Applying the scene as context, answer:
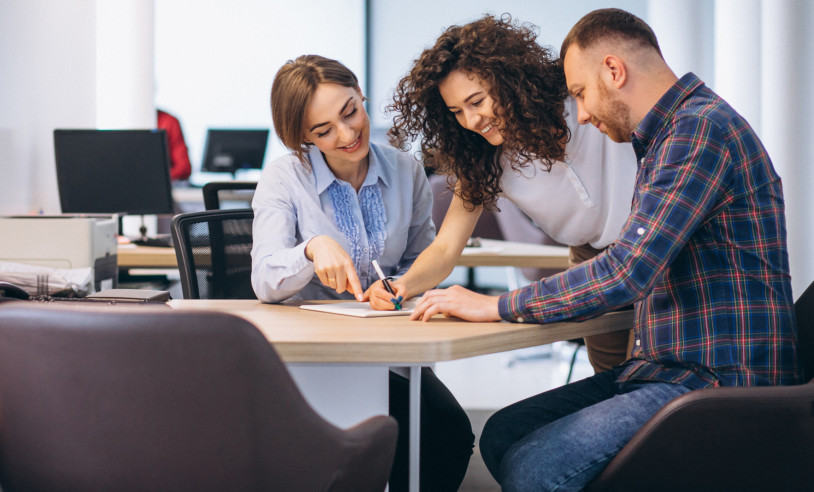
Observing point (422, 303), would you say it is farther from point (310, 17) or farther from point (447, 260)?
point (310, 17)

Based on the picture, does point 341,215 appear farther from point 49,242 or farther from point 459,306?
point 49,242

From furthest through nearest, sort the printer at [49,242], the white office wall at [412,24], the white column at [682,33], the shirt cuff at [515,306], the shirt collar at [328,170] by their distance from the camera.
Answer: the white office wall at [412,24]
the white column at [682,33]
the printer at [49,242]
the shirt collar at [328,170]
the shirt cuff at [515,306]

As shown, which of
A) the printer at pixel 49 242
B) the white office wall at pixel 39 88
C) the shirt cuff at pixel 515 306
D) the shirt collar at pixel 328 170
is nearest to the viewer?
the shirt cuff at pixel 515 306

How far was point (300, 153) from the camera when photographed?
A: 1927mm

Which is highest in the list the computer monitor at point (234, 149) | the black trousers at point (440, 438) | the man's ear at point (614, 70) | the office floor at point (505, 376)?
the computer monitor at point (234, 149)

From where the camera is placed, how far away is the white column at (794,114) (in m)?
3.68

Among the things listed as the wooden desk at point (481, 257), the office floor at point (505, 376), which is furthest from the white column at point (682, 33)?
the wooden desk at point (481, 257)

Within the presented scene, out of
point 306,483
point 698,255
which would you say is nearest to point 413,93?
point 698,255

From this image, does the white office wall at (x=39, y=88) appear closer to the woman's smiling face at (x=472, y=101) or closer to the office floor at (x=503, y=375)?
the office floor at (x=503, y=375)

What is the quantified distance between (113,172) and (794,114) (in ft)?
10.3

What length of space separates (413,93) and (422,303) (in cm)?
63

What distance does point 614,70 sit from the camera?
57.1 inches

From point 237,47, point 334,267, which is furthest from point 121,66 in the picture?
point 334,267

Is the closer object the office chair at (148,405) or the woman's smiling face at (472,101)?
the office chair at (148,405)
